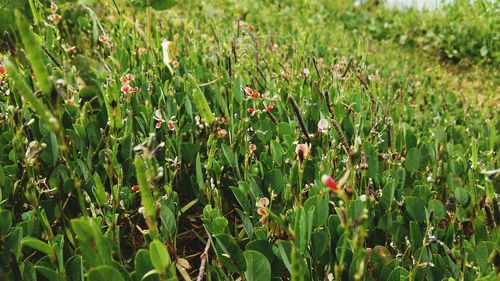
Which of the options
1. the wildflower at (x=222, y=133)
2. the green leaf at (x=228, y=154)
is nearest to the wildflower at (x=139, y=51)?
the wildflower at (x=222, y=133)

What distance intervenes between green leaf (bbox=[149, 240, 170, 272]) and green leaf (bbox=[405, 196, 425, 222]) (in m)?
0.89

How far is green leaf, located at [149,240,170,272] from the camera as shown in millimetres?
979

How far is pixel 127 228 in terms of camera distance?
5.38 feet

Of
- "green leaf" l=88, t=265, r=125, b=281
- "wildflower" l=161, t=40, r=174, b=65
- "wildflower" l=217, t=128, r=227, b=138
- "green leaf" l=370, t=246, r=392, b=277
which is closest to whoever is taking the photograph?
"green leaf" l=88, t=265, r=125, b=281

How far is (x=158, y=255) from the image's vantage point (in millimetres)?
995

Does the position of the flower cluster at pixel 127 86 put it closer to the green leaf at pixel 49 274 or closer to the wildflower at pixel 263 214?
the wildflower at pixel 263 214

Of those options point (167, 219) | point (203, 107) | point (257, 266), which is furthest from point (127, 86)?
point (257, 266)

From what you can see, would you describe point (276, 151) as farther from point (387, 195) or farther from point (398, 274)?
point (398, 274)

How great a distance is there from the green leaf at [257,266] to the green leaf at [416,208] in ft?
1.94

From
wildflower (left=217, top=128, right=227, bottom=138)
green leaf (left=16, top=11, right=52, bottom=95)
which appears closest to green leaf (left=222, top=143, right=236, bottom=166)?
wildflower (left=217, top=128, right=227, bottom=138)

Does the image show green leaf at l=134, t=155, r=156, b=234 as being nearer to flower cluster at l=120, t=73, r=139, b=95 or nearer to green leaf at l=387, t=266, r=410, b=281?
green leaf at l=387, t=266, r=410, b=281

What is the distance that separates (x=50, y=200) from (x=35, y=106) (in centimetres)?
65

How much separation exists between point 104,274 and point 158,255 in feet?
0.38

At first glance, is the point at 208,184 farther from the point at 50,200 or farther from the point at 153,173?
the point at 153,173
